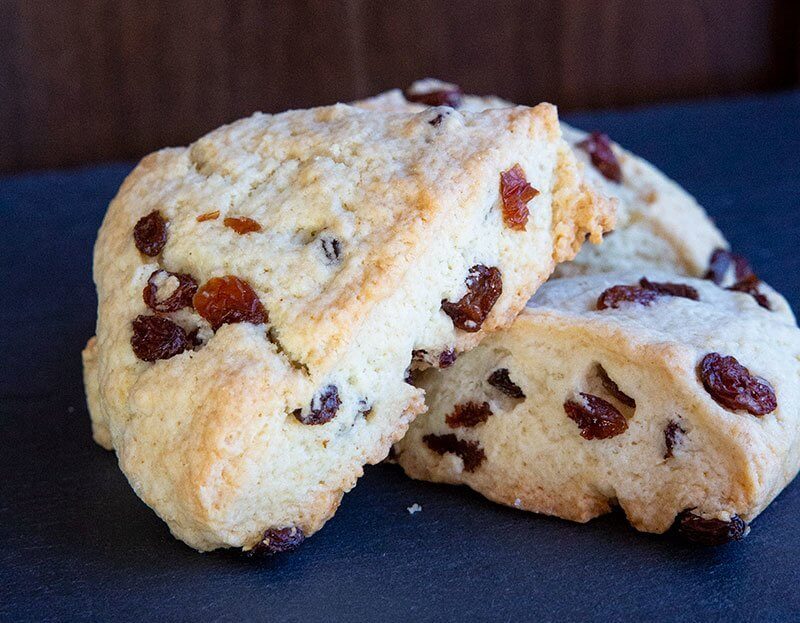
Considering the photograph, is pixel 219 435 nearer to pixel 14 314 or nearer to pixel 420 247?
pixel 420 247

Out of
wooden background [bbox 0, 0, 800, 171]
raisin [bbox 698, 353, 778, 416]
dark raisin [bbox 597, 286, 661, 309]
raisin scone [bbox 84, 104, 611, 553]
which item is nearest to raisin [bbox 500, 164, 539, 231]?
raisin scone [bbox 84, 104, 611, 553]

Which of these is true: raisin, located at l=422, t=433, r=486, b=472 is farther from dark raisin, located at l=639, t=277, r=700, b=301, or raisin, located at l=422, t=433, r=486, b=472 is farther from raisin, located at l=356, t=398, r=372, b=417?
dark raisin, located at l=639, t=277, r=700, b=301

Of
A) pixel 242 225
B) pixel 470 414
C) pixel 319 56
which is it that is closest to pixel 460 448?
pixel 470 414

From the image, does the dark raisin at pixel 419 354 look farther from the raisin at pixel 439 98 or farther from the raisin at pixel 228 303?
the raisin at pixel 439 98

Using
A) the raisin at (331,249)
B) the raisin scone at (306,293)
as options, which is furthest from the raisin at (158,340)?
the raisin at (331,249)

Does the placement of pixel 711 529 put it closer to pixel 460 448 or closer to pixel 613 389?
pixel 613 389
